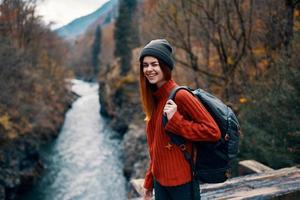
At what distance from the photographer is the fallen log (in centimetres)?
350

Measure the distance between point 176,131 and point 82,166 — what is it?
64.7ft

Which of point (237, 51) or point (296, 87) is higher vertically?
point (296, 87)

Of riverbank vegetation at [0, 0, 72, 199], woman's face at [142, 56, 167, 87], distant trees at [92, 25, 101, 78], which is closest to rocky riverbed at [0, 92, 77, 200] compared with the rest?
riverbank vegetation at [0, 0, 72, 199]

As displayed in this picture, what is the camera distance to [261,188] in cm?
396

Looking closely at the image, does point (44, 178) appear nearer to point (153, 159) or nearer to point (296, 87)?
point (296, 87)

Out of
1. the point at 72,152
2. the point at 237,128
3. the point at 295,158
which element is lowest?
the point at 72,152

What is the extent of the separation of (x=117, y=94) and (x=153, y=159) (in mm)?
31296

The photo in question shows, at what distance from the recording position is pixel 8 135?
1600 centimetres

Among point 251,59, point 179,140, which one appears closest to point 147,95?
point 179,140

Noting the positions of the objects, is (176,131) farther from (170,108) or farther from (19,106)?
(19,106)

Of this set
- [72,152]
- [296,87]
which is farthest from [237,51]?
[72,152]

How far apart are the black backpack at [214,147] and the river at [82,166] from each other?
1512cm

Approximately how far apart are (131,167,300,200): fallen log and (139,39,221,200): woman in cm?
126

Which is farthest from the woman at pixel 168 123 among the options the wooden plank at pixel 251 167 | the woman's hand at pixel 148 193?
the wooden plank at pixel 251 167
